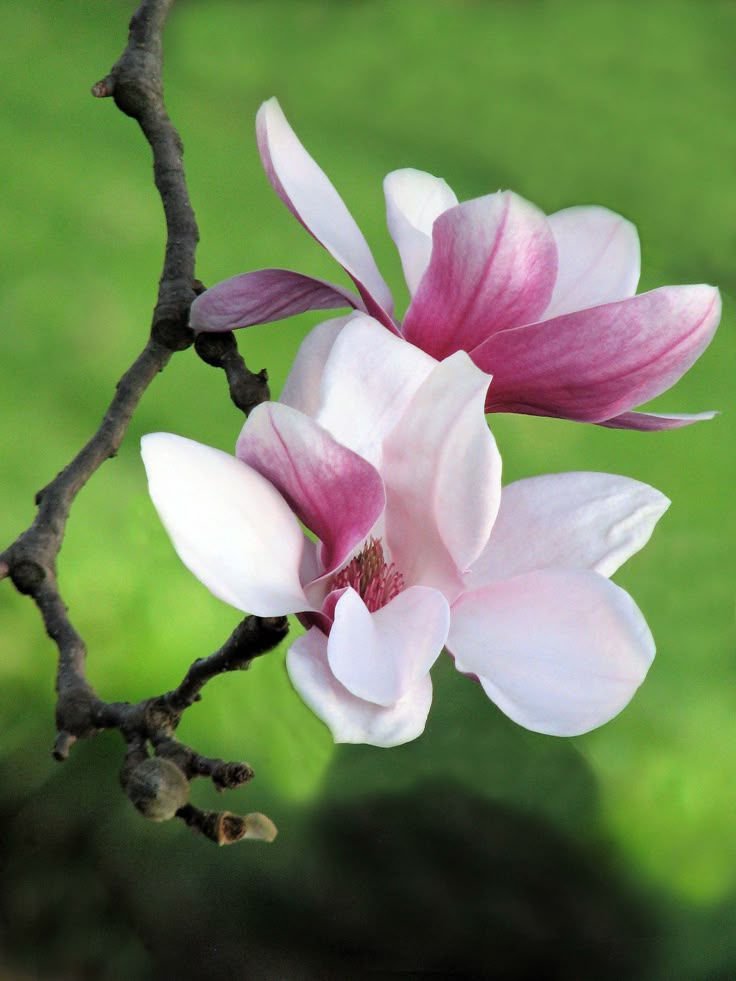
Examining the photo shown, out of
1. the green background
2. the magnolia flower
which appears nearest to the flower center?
the magnolia flower

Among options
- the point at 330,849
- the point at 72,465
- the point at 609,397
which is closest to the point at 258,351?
the point at 330,849

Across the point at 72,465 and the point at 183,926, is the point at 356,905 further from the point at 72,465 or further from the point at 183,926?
the point at 72,465

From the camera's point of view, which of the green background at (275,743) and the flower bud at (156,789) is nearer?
the flower bud at (156,789)

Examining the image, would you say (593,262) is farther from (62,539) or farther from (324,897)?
(324,897)

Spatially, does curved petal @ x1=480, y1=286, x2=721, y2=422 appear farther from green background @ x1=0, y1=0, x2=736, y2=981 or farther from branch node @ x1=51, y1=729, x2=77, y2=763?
green background @ x1=0, y1=0, x2=736, y2=981

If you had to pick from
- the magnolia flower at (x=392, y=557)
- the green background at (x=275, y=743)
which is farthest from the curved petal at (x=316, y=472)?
the green background at (x=275, y=743)

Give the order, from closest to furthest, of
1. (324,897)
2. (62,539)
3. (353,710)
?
→ 1. (353,710)
2. (62,539)
3. (324,897)

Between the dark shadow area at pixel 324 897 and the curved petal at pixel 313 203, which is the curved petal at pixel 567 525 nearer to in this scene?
the curved petal at pixel 313 203

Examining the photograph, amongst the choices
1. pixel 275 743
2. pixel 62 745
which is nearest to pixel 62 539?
pixel 62 745
